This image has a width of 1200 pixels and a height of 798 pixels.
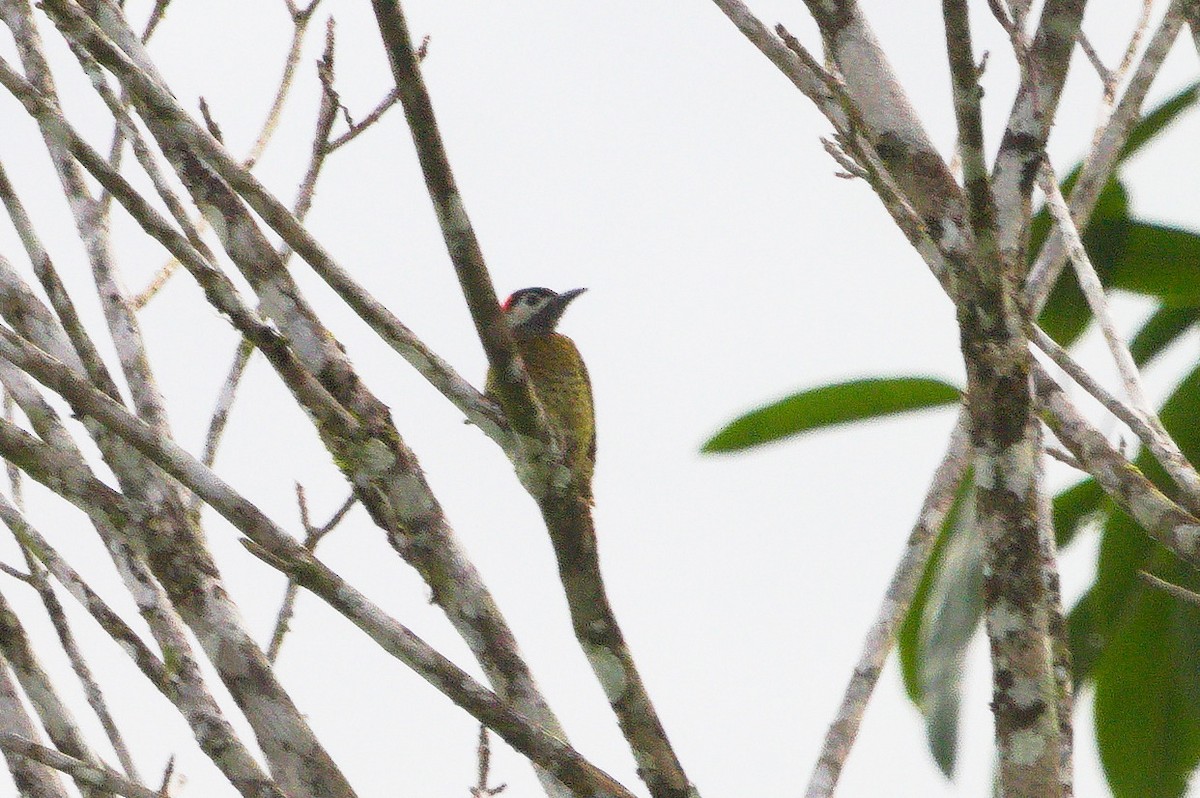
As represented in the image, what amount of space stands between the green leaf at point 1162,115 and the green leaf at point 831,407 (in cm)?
91

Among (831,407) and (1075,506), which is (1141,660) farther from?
(831,407)

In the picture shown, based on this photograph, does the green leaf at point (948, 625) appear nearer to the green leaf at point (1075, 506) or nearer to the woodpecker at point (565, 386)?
the green leaf at point (1075, 506)

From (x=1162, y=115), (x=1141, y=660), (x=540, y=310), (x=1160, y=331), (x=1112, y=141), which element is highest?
(x=540, y=310)

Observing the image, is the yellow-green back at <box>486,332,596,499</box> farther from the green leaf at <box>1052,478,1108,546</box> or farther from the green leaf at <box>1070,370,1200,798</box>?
the green leaf at <box>1070,370,1200,798</box>

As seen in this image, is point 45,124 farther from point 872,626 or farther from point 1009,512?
point 872,626

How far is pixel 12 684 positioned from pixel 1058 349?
2.11 metres

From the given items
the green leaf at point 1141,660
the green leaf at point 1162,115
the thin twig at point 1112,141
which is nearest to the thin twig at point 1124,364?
the thin twig at point 1112,141

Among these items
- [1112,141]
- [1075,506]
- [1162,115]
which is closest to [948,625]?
Answer: [1075,506]

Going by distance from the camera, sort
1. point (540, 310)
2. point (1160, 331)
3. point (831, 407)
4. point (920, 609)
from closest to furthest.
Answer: point (831, 407)
point (1160, 331)
point (920, 609)
point (540, 310)

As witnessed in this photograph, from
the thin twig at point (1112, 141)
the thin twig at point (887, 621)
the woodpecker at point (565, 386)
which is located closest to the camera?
the thin twig at point (887, 621)

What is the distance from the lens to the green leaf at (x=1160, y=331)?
15.4ft

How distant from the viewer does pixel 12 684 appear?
115 inches

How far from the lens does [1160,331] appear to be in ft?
15.5

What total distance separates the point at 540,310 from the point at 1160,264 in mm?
2691
